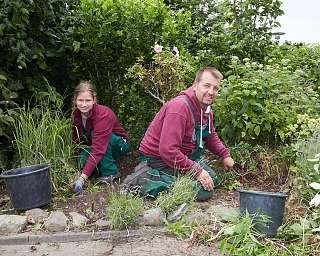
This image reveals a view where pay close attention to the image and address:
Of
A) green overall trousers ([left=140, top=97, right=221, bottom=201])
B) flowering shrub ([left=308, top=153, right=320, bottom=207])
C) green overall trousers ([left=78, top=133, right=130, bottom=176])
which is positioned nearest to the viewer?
flowering shrub ([left=308, top=153, right=320, bottom=207])

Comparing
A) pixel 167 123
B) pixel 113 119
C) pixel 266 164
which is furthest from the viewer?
pixel 113 119

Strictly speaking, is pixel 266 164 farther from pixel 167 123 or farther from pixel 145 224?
pixel 145 224

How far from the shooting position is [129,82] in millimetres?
5809

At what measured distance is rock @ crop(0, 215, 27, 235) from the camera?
3.87 metres

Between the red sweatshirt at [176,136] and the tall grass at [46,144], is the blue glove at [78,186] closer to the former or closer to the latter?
the tall grass at [46,144]

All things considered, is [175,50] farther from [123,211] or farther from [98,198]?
[123,211]

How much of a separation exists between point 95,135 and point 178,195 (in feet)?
3.91

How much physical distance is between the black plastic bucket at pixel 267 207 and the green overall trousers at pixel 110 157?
5.82ft

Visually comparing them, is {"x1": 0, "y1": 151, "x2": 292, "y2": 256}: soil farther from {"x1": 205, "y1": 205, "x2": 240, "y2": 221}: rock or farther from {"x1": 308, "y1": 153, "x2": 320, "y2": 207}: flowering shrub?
{"x1": 308, "y1": 153, "x2": 320, "y2": 207}: flowering shrub

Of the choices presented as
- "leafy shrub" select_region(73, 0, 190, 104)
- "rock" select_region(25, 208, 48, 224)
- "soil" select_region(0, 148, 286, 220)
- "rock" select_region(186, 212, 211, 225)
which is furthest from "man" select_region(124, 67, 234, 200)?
"leafy shrub" select_region(73, 0, 190, 104)

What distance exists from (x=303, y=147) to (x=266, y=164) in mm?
587

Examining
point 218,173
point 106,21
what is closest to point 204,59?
point 106,21

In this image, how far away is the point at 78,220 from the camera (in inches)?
156

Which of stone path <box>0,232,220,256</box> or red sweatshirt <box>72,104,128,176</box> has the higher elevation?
red sweatshirt <box>72,104,128,176</box>
